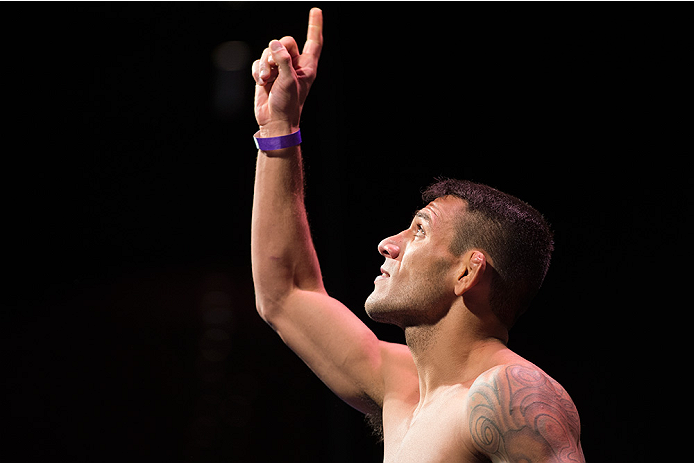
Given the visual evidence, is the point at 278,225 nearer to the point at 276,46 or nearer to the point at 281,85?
the point at 281,85

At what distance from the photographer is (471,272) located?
5.06 ft

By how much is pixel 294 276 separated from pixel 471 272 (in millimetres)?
516

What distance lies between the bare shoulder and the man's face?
0.26m

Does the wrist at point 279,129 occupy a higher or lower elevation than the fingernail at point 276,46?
lower

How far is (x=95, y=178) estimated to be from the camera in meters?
2.72

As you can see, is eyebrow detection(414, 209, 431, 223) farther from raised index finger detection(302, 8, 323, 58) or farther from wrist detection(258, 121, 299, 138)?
raised index finger detection(302, 8, 323, 58)

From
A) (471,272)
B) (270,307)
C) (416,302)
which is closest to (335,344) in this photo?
(270,307)

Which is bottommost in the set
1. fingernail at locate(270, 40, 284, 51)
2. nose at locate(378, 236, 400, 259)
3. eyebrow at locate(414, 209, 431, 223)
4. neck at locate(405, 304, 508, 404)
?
neck at locate(405, 304, 508, 404)

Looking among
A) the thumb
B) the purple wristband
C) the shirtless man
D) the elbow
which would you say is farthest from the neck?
the thumb

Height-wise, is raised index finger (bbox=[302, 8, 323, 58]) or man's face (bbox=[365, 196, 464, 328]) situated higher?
raised index finger (bbox=[302, 8, 323, 58])

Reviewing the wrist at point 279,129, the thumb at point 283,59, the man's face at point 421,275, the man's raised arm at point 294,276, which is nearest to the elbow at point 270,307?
the man's raised arm at point 294,276

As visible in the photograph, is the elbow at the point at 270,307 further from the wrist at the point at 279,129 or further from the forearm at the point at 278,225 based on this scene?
the wrist at the point at 279,129

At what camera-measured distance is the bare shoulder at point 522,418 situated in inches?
47.9

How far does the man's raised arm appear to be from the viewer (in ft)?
5.81
